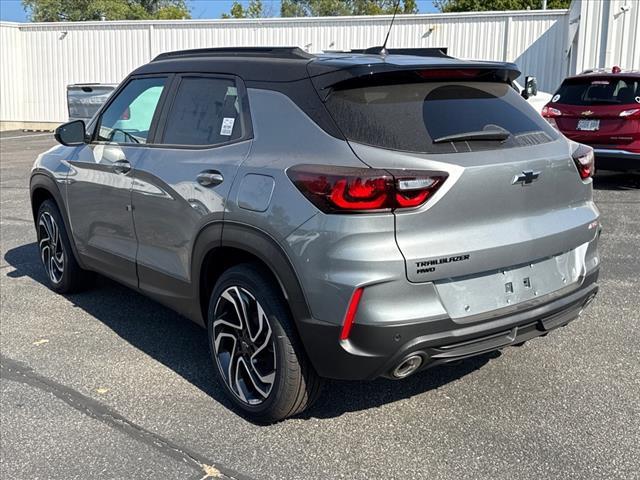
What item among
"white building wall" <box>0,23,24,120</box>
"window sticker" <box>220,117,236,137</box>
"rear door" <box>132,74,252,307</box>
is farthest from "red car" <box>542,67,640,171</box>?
"white building wall" <box>0,23,24,120</box>

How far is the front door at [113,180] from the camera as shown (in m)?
4.40

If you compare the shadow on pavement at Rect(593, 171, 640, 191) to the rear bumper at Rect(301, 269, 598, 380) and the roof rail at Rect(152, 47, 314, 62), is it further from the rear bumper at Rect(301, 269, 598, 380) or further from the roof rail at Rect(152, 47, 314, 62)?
the rear bumper at Rect(301, 269, 598, 380)

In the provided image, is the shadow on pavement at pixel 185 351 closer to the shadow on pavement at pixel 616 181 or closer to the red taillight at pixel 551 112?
the red taillight at pixel 551 112

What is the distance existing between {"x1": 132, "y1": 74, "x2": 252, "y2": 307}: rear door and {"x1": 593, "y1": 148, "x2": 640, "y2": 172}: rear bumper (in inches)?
281

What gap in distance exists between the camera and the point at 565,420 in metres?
3.54

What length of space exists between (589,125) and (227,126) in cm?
755

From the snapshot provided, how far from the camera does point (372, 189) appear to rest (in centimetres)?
293

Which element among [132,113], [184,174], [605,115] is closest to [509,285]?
[184,174]

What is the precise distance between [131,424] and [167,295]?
33.6 inches

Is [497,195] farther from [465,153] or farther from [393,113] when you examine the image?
[393,113]

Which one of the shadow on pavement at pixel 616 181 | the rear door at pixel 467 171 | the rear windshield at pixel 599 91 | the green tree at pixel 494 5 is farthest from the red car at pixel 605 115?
the green tree at pixel 494 5

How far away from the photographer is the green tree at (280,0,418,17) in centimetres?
6969

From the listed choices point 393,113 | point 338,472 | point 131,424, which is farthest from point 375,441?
point 393,113

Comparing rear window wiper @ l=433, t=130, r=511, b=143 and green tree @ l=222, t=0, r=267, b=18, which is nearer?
rear window wiper @ l=433, t=130, r=511, b=143
